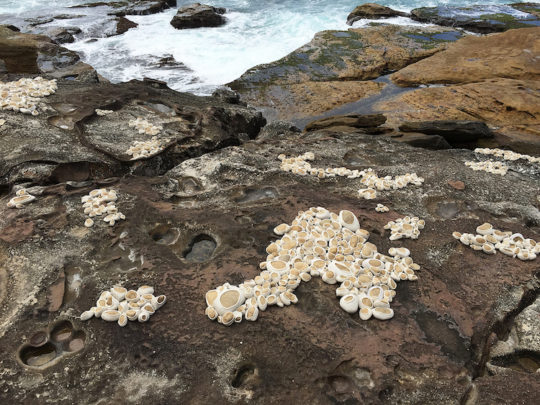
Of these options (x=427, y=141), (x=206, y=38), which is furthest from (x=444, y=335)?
(x=206, y=38)

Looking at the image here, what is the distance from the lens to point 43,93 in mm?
6941

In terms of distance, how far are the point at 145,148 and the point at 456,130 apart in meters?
5.39

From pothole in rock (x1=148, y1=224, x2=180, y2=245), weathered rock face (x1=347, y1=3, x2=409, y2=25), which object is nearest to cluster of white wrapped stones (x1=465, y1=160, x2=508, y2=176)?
pothole in rock (x1=148, y1=224, x2=180, y2=245)

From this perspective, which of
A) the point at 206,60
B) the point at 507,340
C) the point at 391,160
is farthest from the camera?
the point at 206,60

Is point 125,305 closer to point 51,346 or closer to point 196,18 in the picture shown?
point 51,346

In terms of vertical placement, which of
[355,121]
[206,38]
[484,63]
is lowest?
[206,38]

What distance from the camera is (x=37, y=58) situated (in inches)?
493

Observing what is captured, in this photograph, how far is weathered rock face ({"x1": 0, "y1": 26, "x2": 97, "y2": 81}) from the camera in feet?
38.1

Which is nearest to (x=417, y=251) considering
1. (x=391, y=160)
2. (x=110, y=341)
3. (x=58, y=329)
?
(x=391, y=160)

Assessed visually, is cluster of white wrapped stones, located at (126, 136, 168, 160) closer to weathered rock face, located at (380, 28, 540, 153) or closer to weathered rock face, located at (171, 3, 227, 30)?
weathered rock face, located at (380, 28, 540, 153)

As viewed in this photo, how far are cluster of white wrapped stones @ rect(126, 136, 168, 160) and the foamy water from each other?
6.06 metres

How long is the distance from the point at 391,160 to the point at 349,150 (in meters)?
0.63

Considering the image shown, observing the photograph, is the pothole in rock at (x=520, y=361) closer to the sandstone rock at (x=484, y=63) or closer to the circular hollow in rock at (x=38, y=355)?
the circular hollow in rock at (x=38, y=355)

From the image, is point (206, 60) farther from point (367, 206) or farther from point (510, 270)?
point (510, 270)
